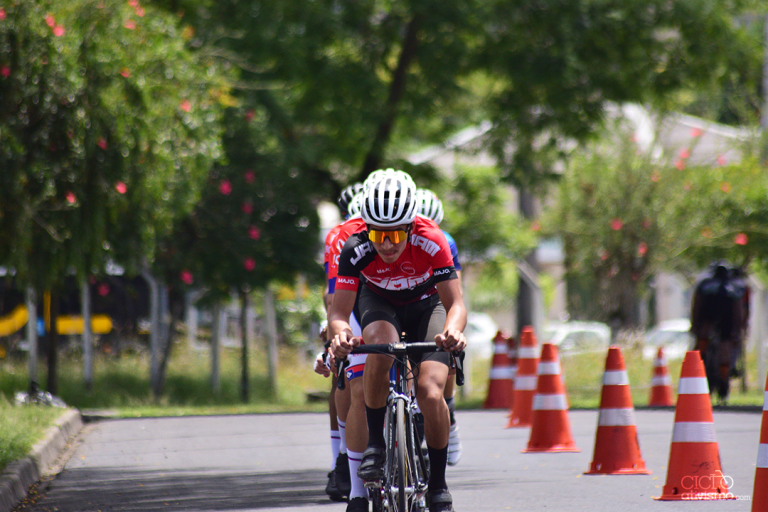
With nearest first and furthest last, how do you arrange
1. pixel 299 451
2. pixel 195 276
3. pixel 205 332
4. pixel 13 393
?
pixel 299 451 < pixel 13 393 < pixel 195 276 < pixel 205 332

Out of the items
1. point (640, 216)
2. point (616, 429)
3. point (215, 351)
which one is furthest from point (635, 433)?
point (640, 216)

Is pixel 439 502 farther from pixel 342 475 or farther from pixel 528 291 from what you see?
pixel 528 291

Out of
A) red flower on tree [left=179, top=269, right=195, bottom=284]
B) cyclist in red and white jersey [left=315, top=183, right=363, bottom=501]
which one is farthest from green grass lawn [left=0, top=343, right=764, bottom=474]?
cyclist in red and white jersey [left=315, top=183, right=363, bottom=501]

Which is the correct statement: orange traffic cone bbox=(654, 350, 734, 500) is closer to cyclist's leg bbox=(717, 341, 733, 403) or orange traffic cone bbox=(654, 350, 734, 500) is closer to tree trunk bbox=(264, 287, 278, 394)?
cyclist's leg bbox=(717, 341, 733, 403)

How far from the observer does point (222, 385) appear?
1833cm

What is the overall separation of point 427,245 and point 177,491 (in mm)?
2990

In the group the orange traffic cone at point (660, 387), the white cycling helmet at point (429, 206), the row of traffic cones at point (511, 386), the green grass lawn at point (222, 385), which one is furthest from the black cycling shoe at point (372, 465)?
the orange traffic cone at point (660, 387)

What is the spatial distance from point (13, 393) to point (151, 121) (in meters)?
4.62

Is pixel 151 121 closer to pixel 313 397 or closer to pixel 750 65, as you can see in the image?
pixel 313 397

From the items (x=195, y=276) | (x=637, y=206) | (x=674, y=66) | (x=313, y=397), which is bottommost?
(x=313, y=397)

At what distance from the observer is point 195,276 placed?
57.2 ft

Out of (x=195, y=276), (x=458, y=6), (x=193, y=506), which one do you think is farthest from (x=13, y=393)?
(x=193, y=506)

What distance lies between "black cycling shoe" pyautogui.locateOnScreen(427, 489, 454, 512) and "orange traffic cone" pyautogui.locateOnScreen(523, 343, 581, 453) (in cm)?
349

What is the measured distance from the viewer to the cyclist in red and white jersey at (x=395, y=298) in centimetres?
563
